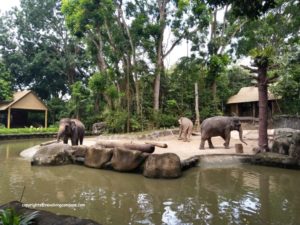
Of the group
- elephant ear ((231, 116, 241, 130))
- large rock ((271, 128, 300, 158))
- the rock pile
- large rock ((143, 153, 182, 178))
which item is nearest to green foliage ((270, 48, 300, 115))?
elephant ear ((231, 116, 241, 130))

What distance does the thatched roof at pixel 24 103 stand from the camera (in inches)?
1081

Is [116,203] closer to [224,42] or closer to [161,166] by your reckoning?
[161,166]

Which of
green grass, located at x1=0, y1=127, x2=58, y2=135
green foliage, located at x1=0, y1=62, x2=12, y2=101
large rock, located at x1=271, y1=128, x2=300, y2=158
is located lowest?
large rock, located at x1=271, y1=128, x2=300, y2=158

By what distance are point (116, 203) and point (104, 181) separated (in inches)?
87.1

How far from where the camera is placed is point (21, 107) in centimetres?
2808

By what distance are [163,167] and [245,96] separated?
19614mm

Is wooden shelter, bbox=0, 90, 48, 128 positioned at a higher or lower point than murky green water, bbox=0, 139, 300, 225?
higher

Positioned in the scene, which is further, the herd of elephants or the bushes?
the bushes

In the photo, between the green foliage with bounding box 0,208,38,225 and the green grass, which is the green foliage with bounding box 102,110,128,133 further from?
the green foliage with bounding box 0,208,38,225

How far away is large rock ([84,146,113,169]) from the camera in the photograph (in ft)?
32.6

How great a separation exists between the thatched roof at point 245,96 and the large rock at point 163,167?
18.2 m

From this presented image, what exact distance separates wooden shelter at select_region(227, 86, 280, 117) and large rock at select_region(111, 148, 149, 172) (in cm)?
1787

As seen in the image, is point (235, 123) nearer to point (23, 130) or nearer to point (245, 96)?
point (245, 96)

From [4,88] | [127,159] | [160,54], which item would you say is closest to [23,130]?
[4,88]
